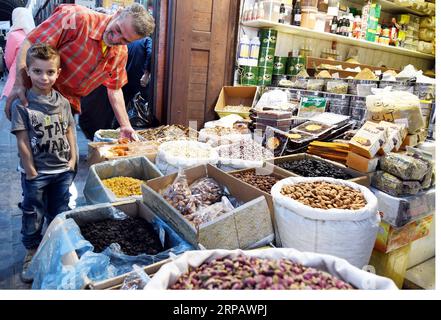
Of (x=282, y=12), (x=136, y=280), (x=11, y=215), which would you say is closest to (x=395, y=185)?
(x=136, y=280)

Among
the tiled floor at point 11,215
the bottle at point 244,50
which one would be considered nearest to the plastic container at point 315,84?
the bottle at point 244,50

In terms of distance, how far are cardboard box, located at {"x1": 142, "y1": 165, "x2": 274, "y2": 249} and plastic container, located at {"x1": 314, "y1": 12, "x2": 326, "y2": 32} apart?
8.63 feet

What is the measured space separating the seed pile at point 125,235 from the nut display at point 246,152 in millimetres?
697

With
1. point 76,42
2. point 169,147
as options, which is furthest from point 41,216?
point 76,42

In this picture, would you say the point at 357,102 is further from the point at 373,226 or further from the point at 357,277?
the point at 357,277

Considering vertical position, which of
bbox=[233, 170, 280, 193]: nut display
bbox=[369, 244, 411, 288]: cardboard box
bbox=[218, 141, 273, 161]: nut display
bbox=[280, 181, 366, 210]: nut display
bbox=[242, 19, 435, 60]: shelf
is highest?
bbox=[242, 19, 435, 60]: shelf

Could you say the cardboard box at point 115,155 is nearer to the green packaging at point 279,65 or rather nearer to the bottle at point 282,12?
the green packaging at point 279,65

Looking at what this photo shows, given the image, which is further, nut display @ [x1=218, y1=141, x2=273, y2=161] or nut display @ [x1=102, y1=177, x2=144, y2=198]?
nut display @ [x1=218, y1=141, x2=273, y2=161]

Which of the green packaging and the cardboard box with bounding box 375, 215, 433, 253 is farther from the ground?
the green packaging

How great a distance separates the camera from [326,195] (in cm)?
137

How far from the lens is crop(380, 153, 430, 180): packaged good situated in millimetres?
1679

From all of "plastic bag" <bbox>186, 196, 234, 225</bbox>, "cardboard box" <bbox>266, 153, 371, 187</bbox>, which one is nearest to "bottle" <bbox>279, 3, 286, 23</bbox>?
"cardboard box" <bbox>266, 153, 371, 187</bbox>

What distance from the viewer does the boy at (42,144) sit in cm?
162

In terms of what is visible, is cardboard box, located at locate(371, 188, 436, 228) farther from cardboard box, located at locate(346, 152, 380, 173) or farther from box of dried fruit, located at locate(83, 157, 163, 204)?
box of dried fruit, located at locate(83, 157, 163, 204)
